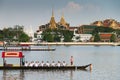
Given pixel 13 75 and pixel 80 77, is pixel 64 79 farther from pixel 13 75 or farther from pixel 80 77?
pixel 13 75

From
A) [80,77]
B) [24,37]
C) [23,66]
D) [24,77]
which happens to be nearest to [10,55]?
[23,66]

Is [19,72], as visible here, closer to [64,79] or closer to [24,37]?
[64,79]

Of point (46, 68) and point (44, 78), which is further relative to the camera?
point (46, 68)

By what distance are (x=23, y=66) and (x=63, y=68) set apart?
4.46 m

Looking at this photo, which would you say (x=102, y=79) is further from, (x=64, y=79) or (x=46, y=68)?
(x=46, y=68)

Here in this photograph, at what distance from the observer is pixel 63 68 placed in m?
55.2

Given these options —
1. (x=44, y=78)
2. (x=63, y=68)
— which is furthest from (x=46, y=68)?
(x=44, y=78)

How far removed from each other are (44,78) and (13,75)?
12.1ft

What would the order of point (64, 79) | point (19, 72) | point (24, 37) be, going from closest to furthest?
point (64, 79) → point (19, 72) → point (24, 37)

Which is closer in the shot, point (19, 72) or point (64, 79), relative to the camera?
point (64, 79)

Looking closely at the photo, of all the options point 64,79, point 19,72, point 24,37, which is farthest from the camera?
point 24,37

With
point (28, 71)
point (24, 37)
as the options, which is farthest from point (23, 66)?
point (24, 37)

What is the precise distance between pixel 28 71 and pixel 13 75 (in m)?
3.14

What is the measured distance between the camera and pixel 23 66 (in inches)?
2172
